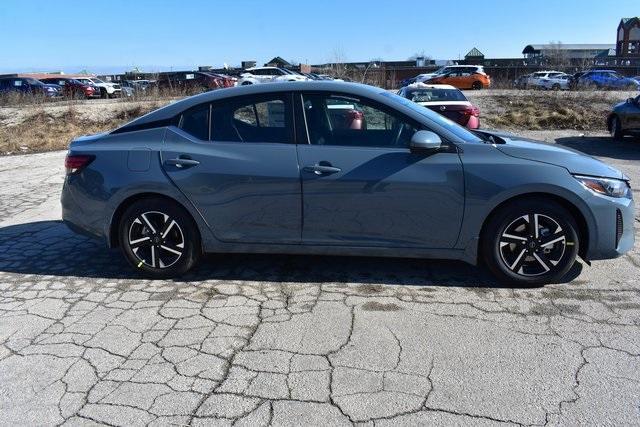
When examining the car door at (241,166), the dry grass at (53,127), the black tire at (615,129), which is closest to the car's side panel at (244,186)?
the car door at (241,166)

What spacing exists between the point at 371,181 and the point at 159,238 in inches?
75.6

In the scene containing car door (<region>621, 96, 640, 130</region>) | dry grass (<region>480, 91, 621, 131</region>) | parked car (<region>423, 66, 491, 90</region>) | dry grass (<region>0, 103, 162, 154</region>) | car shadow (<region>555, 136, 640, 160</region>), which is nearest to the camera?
car shadow (<region>555, 136, 640, 160</region>)

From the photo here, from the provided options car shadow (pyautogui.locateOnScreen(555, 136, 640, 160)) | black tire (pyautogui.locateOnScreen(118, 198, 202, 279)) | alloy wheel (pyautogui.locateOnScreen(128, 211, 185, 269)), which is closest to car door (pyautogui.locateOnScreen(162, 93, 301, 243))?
black tire (pyautogui.locateOnScreen(118, 198, 202, 279))

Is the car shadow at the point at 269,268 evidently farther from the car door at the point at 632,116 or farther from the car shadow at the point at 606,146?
the car door at the point at 632,116

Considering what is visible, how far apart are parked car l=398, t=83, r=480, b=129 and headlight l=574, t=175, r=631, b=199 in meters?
7.37

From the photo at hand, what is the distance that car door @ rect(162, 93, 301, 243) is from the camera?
4441 mm

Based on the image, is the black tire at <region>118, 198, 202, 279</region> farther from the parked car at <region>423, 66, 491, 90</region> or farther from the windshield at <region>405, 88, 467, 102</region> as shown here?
the parked car at <region>423, 66, 491, 90</region>

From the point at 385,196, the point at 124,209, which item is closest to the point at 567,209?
the point at 385,196

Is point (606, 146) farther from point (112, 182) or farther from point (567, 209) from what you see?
point (112, 182)

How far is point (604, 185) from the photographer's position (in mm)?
4289

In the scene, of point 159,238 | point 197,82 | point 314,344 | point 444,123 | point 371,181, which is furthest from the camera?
point 197,82

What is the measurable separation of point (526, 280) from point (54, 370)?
352 cm

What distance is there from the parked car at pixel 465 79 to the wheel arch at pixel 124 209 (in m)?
31.8

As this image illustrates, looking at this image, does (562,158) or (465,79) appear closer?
(562,158)
